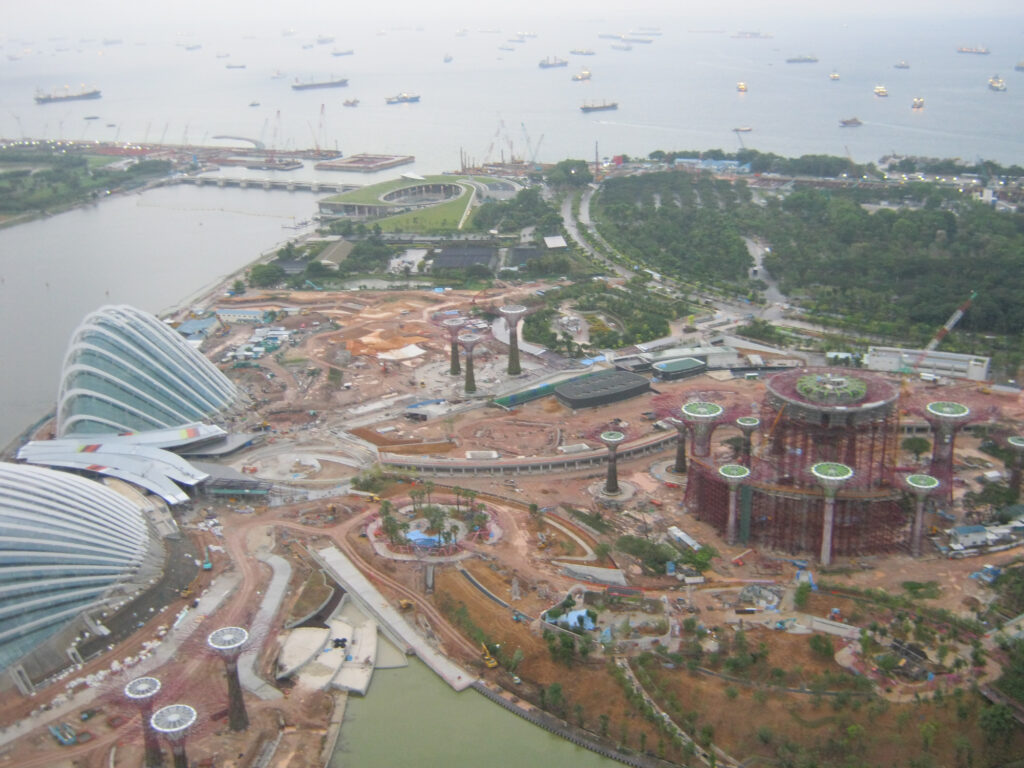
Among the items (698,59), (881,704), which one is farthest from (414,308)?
(698,59)

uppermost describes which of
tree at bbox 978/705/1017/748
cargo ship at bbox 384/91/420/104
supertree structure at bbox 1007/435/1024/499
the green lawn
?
cargo ship at bbox 384/91/420/104

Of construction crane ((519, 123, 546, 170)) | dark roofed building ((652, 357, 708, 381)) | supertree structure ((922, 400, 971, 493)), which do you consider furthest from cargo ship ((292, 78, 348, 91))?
supertree structure ((922, 400, 971, 493))

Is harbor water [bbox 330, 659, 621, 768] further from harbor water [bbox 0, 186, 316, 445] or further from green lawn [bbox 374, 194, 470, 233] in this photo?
green lawn [bbox 374, 194, 470, 233]

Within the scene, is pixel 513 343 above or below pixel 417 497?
above

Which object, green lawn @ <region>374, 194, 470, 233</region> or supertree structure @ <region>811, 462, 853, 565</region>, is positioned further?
green lawn @ <region>374, 194, 470, 233</region>

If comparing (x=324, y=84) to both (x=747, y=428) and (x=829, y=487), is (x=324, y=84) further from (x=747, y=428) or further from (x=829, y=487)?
(x=829, y=487)

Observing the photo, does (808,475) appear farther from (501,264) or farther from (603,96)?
(603,96)

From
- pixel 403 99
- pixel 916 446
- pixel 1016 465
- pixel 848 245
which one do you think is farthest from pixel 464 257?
pixel 403 99
